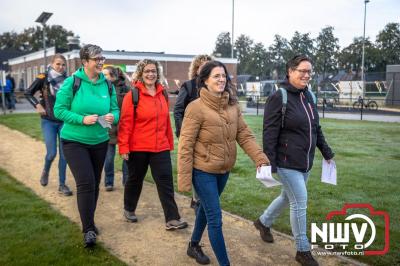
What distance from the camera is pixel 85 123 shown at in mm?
4348

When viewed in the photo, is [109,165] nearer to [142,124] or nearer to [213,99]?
[142,124]

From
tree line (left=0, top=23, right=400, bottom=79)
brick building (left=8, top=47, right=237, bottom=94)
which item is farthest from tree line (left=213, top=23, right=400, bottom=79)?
brick building (left=8, top=47, right=237, bottom=94)

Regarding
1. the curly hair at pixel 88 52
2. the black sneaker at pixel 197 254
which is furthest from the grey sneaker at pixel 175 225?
the curly hair at pixel 88 52

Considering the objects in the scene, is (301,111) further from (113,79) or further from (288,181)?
(113,79)

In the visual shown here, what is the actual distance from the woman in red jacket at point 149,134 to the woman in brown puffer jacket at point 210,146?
1246 mm

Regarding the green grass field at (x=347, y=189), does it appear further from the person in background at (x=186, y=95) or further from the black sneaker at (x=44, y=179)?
the black sneaker at (x=44, y=179)

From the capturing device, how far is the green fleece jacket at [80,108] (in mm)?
4426

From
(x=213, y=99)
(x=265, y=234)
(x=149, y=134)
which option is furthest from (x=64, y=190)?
(x=213, y=99)

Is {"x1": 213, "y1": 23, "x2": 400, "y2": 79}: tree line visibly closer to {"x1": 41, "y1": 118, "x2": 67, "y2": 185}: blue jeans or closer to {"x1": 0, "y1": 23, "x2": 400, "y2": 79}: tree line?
{"x1": 0, "y1": 23, "x2": 400, "y2": 79}: tree line

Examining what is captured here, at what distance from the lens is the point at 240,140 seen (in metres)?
3.93

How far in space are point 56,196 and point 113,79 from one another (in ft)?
6.43

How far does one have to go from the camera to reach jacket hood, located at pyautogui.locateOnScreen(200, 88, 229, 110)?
3.65 metres

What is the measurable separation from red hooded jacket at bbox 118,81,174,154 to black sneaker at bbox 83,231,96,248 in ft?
3.05

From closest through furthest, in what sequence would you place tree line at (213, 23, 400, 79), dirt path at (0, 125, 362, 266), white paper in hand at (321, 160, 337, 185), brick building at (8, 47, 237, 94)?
dirt path at (0, 125, 362, 266)
white paper in hand at (321, 160, 337, 185)
brick building at (8, 47, 237, 94)
tree line at (213, 23, 400, 79)
